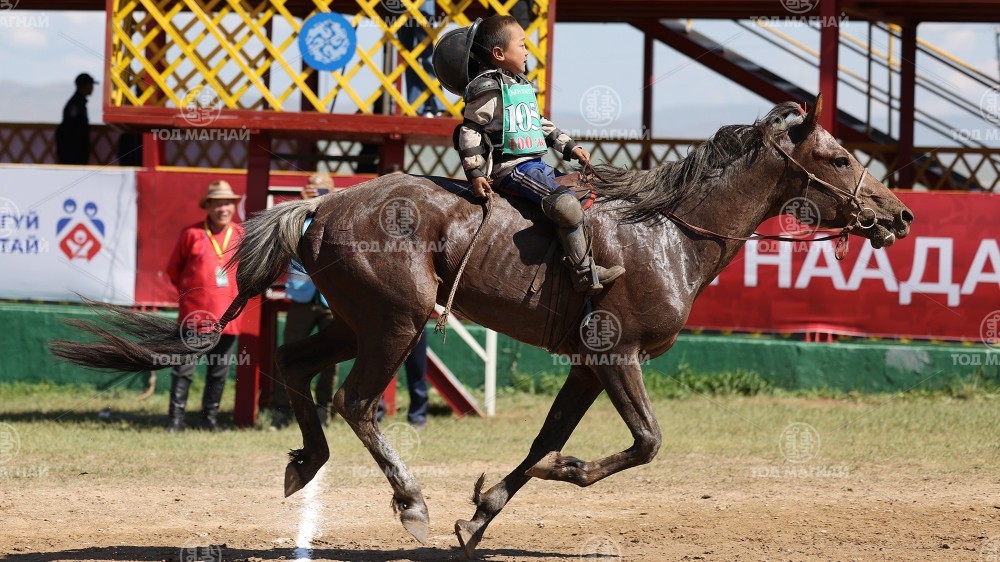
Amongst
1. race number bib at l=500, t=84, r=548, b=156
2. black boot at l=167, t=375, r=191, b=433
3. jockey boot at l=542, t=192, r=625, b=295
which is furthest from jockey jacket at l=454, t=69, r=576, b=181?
black boot at l=167, t=375, r=191, b=433

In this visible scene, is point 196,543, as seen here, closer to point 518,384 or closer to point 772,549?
point 772,549

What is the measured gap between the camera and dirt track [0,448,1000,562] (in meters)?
6.26

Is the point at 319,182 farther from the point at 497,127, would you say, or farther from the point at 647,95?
the point at 647,95

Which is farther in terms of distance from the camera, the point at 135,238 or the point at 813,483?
the point at 135,238

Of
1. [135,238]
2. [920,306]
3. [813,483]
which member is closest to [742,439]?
[813,483]

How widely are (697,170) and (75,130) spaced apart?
35.2 feet

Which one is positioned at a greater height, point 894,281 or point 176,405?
point 894,281

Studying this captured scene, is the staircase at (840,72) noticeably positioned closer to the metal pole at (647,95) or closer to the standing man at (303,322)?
the metal pole at (647,95)

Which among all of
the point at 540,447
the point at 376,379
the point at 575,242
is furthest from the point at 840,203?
the point at 376,379

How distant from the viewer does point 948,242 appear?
37.0 ft

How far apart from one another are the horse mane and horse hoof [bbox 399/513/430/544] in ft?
5.94

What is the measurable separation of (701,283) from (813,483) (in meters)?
2.61

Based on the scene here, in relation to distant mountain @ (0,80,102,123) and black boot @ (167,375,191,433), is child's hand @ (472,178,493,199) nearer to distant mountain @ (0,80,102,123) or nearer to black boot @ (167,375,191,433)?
black boot @ (167,375,191,433)

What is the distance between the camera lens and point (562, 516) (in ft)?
23.6
